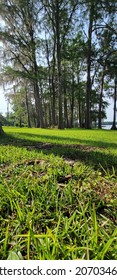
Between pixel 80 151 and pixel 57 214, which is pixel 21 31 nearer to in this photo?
pixel 80 151

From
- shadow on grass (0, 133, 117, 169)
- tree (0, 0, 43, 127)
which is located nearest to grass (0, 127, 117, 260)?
shadow on grass (0, 133, 117, 169)

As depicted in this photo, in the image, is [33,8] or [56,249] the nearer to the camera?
[56,249]

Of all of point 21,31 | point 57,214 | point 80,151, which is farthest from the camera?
point 21,31

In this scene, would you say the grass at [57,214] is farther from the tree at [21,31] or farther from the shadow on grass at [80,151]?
the tree at [21,31]

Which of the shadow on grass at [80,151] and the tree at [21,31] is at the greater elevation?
the tree at [21,31]

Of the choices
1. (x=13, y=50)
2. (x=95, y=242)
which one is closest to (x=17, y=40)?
(x=13, y=50)

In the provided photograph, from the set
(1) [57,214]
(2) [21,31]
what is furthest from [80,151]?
(2) [21,31]

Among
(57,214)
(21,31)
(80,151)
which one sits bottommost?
(57,214)

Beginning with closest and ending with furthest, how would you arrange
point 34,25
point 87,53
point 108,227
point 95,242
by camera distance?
1. point 95,242
2. point 108,227
3. point 87,53
4. point 34,25

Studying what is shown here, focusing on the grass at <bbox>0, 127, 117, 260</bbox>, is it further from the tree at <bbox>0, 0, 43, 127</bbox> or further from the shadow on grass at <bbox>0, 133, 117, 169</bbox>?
the tree at <bbox>0, 0, 43, 127</bbox>

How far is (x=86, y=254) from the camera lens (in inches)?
39.3

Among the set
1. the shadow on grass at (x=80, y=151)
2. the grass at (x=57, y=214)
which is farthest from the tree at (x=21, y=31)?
the grass at (x=57, y=214)

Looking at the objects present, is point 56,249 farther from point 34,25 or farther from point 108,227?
point 34,25
